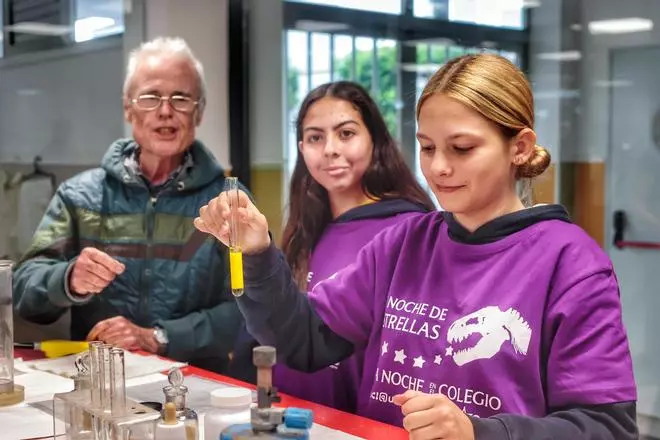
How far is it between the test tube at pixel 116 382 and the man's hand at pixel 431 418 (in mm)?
373

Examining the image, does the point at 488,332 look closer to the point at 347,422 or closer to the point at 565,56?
the point at 347,422

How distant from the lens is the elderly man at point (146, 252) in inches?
75.7

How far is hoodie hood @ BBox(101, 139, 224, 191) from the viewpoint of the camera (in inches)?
79.0

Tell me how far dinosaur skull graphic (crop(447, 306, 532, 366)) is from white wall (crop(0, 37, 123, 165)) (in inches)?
69.2

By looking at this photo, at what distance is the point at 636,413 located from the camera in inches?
43.3

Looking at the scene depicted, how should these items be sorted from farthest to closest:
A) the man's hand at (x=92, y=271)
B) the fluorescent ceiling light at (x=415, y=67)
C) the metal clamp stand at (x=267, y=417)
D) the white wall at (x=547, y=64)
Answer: the fluorescent ceiling light at (x=415, y=67)
the white wall at (x=547, y=64)
the man's hand at (x=92, y=271)
the metal clamp stand at (x=267, y=417)

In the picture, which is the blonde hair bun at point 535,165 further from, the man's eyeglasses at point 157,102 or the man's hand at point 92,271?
the man's eyeglasses at point 157,102

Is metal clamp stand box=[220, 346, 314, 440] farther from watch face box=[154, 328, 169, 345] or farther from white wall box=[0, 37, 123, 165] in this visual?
white wall box=[0, 37, 123, 165]

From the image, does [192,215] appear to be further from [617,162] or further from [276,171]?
[617,162]

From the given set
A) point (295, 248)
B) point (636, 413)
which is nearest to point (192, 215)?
point (295, 248)

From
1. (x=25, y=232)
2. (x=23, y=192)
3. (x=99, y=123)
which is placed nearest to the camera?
(x=25, y=232)

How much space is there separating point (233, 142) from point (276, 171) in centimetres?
20

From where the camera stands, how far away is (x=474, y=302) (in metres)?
1.23

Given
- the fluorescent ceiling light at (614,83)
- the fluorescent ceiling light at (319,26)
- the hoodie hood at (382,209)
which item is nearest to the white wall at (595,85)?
the fluorescent ceiling light at (614,83)
